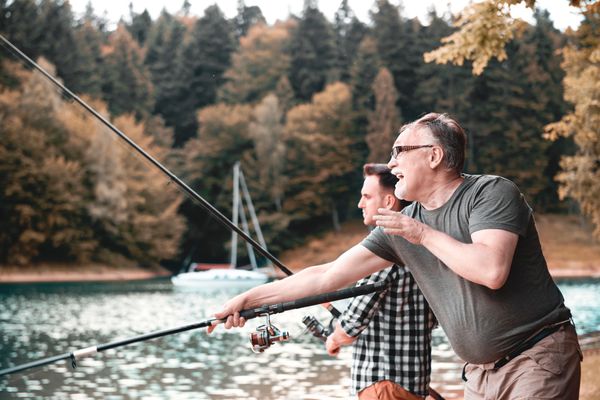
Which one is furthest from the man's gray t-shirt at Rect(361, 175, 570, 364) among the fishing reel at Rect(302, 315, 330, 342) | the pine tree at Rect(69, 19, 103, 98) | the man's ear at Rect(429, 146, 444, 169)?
the pine tree at Rect(69, 19, 103, 98)

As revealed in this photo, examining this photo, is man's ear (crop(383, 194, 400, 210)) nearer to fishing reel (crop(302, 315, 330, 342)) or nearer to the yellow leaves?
fishing reel (crop(302, 315, 330, 342))

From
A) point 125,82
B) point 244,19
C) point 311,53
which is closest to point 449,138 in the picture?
point 125,82

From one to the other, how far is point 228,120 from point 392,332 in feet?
194

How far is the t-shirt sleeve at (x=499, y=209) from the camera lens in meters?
2.49

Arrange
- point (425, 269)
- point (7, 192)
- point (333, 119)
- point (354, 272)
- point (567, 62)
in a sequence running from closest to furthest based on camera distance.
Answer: point (425, 269)
point (354, 272)
point (567, 62)
point (7, 192)
point (333, 119)

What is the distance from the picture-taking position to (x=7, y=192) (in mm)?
51469

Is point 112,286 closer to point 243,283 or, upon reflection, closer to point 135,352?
point 243,283

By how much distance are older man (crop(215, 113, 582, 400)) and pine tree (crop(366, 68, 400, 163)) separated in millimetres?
56152

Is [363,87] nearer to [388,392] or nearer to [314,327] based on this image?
[314,327]

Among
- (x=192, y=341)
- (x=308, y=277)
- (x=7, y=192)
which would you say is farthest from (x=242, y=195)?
(x=308, y=277)

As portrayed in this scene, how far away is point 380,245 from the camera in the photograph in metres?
2.94

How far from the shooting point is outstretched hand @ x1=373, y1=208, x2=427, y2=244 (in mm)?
2510

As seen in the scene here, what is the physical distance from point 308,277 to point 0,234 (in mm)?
52199

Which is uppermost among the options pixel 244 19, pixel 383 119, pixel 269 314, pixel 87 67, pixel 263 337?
pixel 244 19
